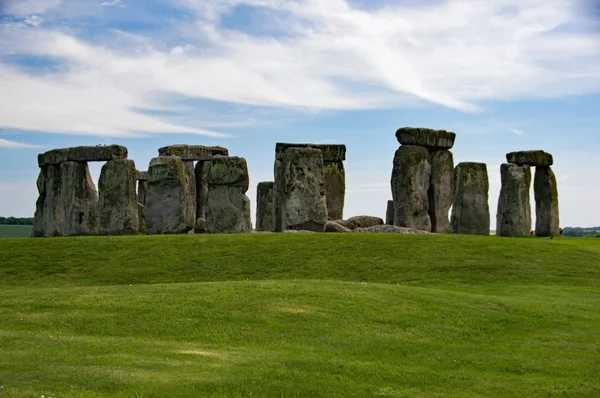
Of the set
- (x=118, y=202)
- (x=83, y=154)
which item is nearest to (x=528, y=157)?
(x=118, y=202)

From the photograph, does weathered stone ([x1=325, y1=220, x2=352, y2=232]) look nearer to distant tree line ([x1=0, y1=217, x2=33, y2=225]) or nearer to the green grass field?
the green grass field

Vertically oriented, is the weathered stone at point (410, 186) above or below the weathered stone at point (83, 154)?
below

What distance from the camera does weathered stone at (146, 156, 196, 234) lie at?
34.9m

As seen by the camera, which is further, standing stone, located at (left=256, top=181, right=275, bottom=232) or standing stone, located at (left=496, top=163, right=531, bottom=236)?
standing stone, located at (left=256, top=181, right=275, bottom=232)

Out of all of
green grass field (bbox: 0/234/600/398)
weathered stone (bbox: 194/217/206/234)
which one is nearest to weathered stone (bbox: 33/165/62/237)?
weathered stone (bbox: 194/217/206/234)

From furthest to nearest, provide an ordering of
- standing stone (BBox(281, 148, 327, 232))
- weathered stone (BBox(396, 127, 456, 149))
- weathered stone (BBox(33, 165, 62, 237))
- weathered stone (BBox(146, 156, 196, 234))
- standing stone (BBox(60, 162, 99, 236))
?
weathered stone (BBox(33, 165, 62, 237)) → standing stone (BBox(60, 162, 99, 236)) → weathered stone (BBox(396, 127, 456, 149)) → standing stone (BBox(281, 148, 327, 232)) → weathered stone (BBox(146, 156, 196, 234))

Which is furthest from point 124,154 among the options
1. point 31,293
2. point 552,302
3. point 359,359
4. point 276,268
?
point 359,359

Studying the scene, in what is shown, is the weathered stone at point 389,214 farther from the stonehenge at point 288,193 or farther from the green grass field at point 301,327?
the green grass field at point 301,327

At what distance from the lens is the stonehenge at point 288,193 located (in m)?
34.9

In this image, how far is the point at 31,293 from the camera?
20062mm

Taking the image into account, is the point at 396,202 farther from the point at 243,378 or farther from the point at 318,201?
the point at 243,378

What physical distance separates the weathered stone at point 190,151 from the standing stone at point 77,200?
16.8ft

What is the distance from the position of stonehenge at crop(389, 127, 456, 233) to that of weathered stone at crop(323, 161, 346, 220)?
3.70 metres

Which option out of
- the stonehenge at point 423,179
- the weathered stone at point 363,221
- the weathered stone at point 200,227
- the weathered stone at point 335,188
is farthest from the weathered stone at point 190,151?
the stonehenge at point 423,179
